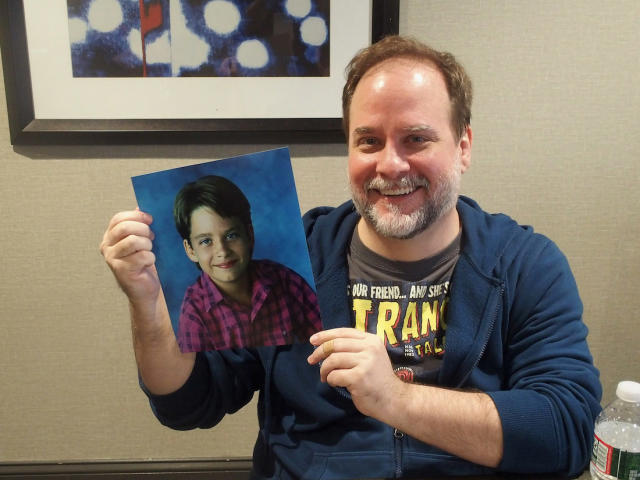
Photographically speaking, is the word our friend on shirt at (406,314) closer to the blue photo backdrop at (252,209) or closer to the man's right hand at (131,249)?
the blue photo backdrop at (252,209)

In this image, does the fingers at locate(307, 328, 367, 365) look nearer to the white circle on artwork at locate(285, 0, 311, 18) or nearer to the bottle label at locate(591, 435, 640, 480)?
the bottle label at locate(591, 435, 640, 480)

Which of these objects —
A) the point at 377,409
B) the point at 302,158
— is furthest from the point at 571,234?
the point at 377,409

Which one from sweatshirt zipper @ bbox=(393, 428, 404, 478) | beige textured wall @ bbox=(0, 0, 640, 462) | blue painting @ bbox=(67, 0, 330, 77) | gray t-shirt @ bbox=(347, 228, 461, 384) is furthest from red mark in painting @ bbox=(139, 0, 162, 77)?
sweatshirt zipper @ bbox=(393, 428, 404, 478)

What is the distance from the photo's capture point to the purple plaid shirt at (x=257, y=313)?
0.92m

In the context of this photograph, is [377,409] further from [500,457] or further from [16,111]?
[16,111]

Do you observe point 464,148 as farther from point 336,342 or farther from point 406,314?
point 336,342

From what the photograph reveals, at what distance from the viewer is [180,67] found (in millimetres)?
1673

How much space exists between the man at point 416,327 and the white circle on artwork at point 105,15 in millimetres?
856

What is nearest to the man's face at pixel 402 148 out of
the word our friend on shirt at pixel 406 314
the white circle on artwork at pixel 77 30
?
the word our friend on shirt at pixel 406 314

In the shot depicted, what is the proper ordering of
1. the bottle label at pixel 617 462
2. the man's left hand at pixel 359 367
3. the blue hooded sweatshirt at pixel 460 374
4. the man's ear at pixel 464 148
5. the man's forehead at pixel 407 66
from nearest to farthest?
the bottle label at pixel 617 462 → the man's left hand at pixel 359 367 → the blue hooded sweatshirt at pixel 460 374 → the man's forehead at pixel 407 66 → the man's ear at pixel 464 148

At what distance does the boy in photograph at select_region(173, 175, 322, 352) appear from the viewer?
0.88 metres

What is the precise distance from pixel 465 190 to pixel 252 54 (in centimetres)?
80

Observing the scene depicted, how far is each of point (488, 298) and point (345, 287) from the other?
0.90 feet

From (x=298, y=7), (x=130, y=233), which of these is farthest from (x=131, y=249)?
(x=298, y=7)
